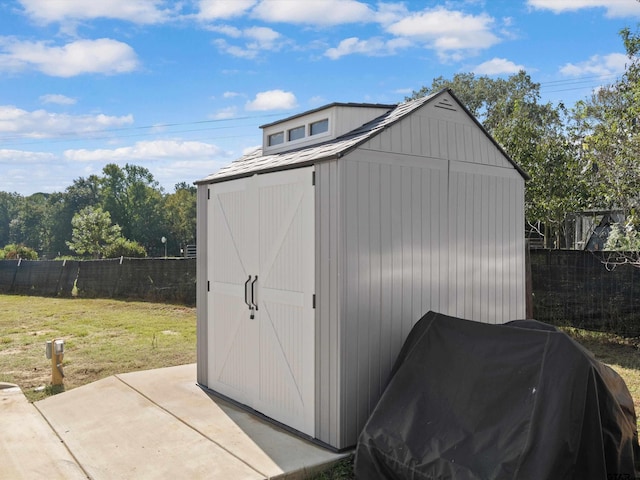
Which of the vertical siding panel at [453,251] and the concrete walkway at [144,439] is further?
the vertical siding panel at [453,251]

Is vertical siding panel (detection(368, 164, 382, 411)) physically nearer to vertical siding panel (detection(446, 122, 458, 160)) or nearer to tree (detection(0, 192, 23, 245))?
vertical siding panel (detection(446, 122, 458, 160))

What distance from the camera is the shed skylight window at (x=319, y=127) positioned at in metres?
4.14

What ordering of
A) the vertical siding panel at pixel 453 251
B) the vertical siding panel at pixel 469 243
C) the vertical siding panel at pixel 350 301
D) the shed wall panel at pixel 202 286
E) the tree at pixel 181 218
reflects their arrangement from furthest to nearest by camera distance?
the tree at pixel 181 218
the shed wall panel at pixel 202 286
the vertical siding panel at pixel 469 243
the vertical siding panel at pixel 453 251
the vertical siding panel at pixel 350 301

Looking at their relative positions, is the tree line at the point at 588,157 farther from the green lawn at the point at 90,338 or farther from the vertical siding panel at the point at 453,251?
the green lawn at the point at 90,338

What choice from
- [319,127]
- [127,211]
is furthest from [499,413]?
[127,211]

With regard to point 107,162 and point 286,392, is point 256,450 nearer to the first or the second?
point 286,392

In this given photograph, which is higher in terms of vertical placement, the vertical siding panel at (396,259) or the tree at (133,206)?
the tree at (133,206)

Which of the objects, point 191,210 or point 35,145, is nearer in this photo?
point 35,145

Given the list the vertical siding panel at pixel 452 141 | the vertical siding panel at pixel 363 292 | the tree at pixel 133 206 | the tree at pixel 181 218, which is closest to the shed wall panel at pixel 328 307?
the vertical siding panel at pixel 363 292

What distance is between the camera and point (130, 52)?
1246 cm

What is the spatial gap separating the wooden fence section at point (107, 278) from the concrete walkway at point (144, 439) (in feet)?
22.3

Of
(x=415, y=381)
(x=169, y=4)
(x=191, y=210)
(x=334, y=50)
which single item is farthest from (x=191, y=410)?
(x=191, y=210)

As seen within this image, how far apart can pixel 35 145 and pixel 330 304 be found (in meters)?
39.1

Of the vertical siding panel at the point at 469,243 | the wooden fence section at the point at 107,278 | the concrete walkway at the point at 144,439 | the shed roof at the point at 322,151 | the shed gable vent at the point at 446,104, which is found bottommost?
the concrete walkway at the point at 144,439
